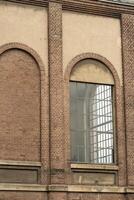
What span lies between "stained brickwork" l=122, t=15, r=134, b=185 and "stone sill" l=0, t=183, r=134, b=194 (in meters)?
0.65

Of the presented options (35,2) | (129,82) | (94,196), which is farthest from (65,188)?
(35,2)

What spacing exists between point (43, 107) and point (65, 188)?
348cm

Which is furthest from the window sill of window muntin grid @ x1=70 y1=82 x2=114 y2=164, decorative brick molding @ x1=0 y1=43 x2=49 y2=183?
decorative brick molding @ x1=0 y1=43 x2=49 y2=183

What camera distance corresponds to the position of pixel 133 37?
25266 mm

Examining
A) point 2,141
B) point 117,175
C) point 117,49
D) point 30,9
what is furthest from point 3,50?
point 117,175

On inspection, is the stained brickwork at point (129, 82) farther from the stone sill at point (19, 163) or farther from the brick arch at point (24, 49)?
the stone sill at point (19, 163)

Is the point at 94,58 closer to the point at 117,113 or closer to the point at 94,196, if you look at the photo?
the point at 117,113

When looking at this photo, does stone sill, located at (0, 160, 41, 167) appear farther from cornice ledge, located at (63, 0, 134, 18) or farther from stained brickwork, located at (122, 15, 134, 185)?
cornice ledge, located at (63, 0, 134, 18)

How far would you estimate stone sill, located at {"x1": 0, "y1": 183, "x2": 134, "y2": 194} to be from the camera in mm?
21375

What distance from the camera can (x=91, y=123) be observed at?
78.7ft

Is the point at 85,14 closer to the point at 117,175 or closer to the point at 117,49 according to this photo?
the point at 117,49

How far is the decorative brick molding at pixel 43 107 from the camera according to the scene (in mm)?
22281

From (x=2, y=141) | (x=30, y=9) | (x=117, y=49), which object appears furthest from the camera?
(x=117, y=49)

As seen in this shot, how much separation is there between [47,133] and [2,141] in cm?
196
